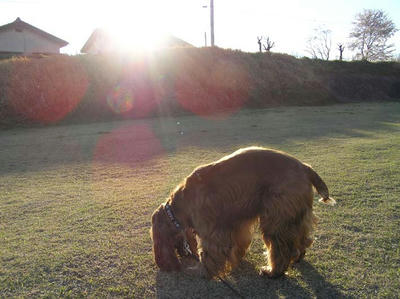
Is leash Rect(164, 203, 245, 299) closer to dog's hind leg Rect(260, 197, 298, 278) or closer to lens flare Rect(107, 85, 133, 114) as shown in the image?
dog's hind leg Rect(260, 197, 298, 278)

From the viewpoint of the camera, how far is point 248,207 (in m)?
2.30

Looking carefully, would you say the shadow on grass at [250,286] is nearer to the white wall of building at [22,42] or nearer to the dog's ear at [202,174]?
the dog's ear at [202,174]

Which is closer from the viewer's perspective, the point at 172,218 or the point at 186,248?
the point at 172,218

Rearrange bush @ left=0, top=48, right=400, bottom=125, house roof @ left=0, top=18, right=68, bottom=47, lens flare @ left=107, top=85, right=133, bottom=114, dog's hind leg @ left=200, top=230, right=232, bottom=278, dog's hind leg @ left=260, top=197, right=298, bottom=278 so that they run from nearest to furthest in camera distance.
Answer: dog's hind leg @ left=260, top=197, right=298, bottom=278 < dog's hind leg @ left=200, top=230, right=232, bottom=278 < bush @ left=0, top=48, right=400, bottom=125 < lens flare @ left=107, top=85, right=133, bottom=114 < house roof @ left=0, top=18, right=68, bottom=47

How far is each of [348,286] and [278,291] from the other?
1.62 feet

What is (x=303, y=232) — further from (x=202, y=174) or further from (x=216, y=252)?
(x=202, y=174)

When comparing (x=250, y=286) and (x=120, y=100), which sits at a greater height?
(x=120, y=100)

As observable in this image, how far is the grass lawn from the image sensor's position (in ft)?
7.59

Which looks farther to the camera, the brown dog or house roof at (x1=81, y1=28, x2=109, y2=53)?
house roof at (x1=81, y1=28, x2=109, y2=53)

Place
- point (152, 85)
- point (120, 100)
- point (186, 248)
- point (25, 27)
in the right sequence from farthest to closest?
point (25, 27) → point (152, 85) → point (120, 100) → point (186, 248)

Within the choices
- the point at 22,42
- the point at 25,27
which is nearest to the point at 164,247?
the point at 22,42

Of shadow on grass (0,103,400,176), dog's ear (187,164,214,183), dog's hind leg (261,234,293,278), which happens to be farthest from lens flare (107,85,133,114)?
dog's hind leg (261,234,293,278)

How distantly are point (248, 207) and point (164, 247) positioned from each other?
2.46 feet

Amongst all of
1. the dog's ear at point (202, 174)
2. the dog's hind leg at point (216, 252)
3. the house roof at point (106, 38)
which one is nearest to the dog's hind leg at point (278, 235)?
the dog's hind leg at point (216, 252)
